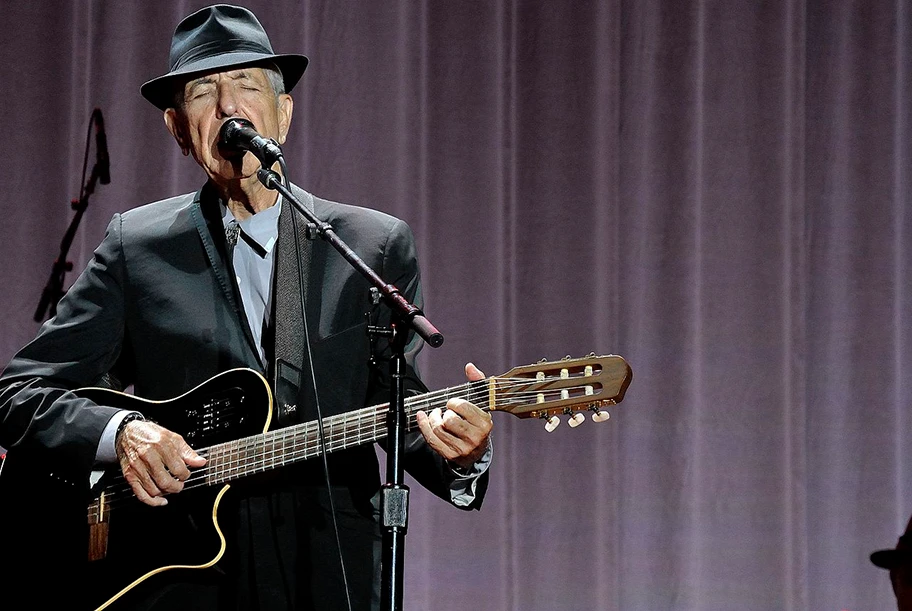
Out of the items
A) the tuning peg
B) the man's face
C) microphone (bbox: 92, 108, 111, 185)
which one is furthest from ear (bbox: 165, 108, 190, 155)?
microphone (bbox: 92, 108, 111, 185)

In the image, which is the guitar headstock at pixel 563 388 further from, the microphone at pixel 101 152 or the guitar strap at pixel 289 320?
the microphone at pixel 101 152

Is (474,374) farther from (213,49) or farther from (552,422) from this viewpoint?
(213,49)

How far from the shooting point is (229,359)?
223 centimetres

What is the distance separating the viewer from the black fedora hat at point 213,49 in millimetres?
2316

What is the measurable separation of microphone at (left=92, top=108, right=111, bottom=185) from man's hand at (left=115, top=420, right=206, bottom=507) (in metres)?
1.77

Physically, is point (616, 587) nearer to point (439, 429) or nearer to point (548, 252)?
point (548, 252)

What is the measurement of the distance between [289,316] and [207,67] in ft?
1.82

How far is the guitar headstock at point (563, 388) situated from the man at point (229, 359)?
87 millimetres

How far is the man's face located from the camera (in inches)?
91.4

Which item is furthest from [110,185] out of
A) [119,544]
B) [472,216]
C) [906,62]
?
[906,62]

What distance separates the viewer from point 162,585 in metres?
2.09

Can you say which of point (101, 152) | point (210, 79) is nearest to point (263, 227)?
point (210, 79)

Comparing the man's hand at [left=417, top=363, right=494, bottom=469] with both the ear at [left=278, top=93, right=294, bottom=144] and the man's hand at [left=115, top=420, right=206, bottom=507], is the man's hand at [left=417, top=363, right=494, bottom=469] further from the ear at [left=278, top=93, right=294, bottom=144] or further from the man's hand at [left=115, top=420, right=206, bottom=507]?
the ear at [left=278, top=93, right=294, bottom=144]

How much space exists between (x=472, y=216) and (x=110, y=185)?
4.14 feet
